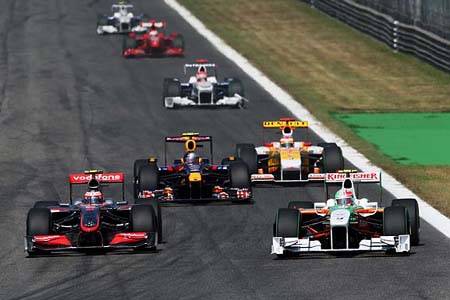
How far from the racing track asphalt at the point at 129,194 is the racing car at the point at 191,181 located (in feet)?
1.40

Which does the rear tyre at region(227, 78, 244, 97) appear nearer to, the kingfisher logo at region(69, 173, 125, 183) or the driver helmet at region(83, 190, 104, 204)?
the kingfisher logo at region(69, 173, 125, 183)

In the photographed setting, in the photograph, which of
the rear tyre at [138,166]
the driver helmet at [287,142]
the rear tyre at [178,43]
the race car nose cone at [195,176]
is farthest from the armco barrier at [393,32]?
the race car nose cone at [195,176]

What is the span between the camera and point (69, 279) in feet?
77.8

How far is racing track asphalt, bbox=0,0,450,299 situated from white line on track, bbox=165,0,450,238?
1.48ft

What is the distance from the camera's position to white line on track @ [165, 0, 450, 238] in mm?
29125

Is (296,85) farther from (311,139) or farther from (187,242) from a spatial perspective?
(187,242)

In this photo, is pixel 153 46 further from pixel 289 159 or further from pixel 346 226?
pixel 346 226

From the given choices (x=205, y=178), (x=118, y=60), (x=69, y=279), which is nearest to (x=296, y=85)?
(x=118, y=60)

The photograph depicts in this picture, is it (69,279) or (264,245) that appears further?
(264,245)

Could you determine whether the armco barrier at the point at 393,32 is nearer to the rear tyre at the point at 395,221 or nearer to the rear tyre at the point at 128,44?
the rear tyre at the point at 128,44

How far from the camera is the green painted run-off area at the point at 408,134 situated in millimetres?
36781

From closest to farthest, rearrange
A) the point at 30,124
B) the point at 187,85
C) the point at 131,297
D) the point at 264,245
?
the point at 131,297
the point at 264,245
the point at 30,124
the point at 187,85

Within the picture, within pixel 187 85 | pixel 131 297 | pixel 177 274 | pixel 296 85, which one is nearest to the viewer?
pixel 131 297

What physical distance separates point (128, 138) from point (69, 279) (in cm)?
1573
